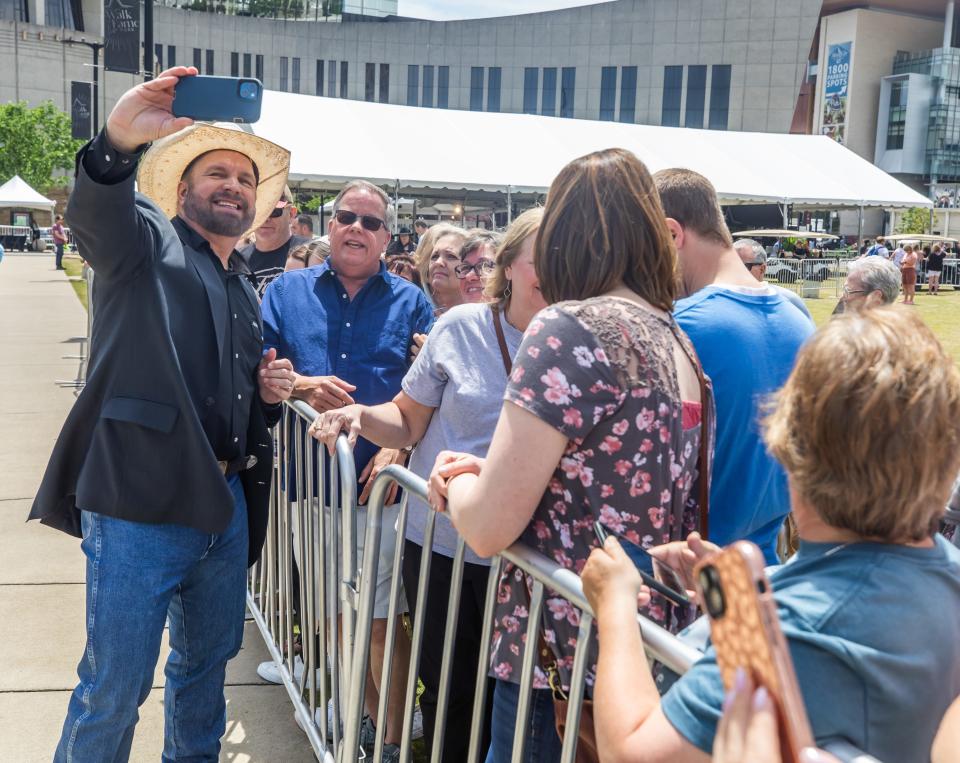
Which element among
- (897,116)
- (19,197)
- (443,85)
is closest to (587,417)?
(19,197)

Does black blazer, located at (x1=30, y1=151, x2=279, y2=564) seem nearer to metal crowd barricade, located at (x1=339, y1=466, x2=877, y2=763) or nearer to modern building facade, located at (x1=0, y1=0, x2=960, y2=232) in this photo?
metal crowd barricade, located at (x1=339, y1=466, x2=877, y2=763)

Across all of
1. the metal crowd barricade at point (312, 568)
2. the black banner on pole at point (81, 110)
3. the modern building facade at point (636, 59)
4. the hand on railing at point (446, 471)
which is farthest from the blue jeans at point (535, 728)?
the modern building facade at point (636, 59)

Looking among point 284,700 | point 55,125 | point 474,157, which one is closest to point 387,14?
point 55,125

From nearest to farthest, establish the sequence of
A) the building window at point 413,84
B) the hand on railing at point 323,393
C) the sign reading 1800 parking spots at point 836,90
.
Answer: the hand on railing at point 323,393 → the sign reading 1800 parking spots at point 836,90 → the building window at point 413,84

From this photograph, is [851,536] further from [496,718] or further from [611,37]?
[611,37]

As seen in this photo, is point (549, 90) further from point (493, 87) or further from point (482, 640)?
point (482, 640)

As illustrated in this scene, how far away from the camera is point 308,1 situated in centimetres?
8594

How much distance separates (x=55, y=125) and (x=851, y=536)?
223 ft

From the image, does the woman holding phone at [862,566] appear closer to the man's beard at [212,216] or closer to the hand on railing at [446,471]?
the hand on railing at [446,471]

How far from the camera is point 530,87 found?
271 feet

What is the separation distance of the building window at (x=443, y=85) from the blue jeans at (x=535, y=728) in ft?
281

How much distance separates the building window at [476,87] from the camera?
8362 centimetres

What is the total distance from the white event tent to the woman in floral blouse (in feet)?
40.5

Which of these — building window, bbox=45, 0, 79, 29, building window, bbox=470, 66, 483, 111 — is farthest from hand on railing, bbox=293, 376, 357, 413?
building window, bbox=470, 66, 483, 111
